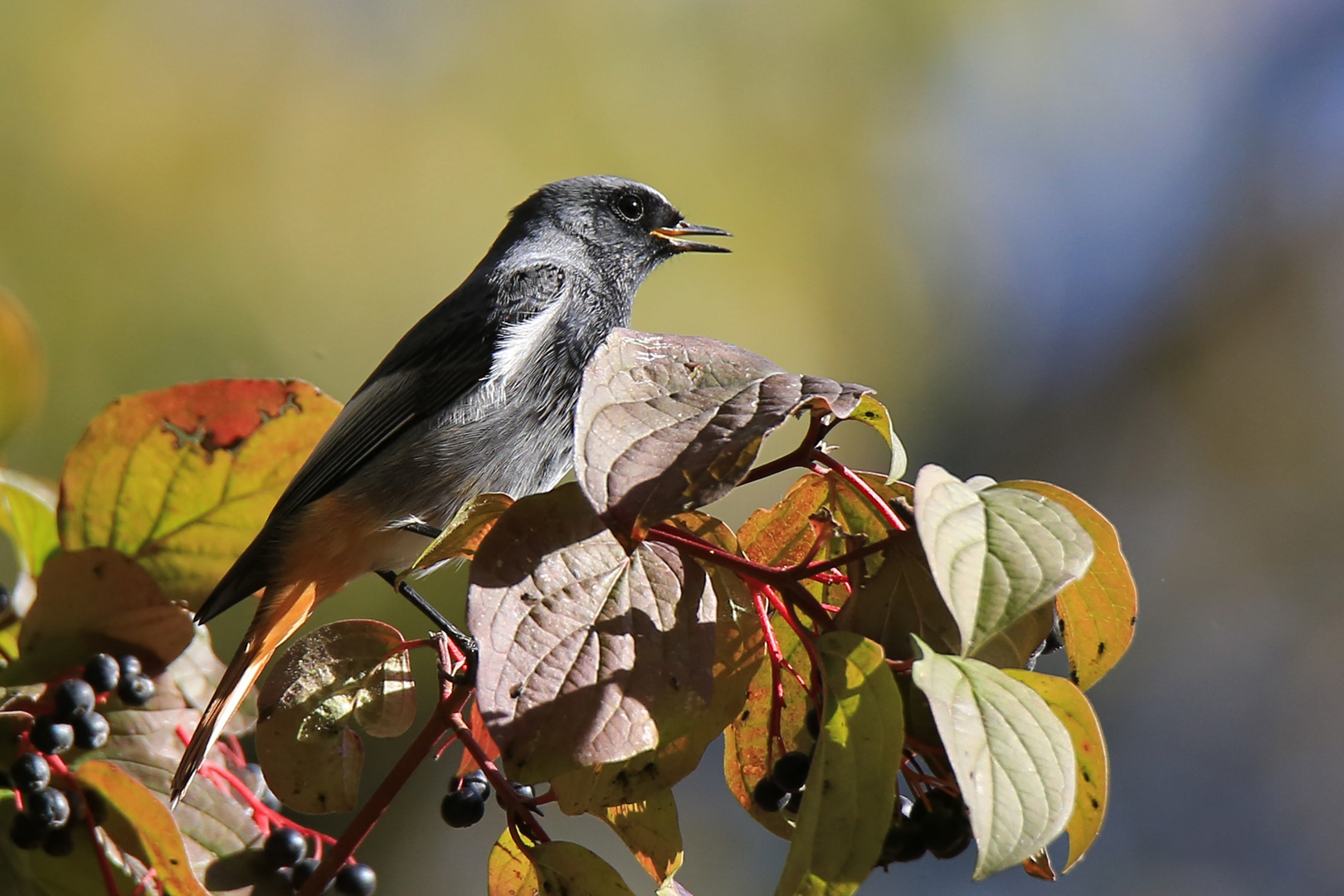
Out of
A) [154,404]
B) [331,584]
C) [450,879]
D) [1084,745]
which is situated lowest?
[450,879]

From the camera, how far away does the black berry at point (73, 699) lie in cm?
157

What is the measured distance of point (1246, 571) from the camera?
26.7 ft

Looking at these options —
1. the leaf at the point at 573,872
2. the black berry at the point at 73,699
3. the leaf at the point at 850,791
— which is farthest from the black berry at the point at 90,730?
the leaf at the point at 850,791

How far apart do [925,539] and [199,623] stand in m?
1.59

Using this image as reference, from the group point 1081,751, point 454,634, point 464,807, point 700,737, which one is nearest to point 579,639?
point 700,737

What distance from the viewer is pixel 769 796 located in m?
1.35

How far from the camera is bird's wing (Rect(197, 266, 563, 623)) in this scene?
2637 millimetres

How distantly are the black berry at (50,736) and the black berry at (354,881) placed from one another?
1.66 feet

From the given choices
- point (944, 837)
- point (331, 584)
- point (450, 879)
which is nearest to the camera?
point (944, 837)

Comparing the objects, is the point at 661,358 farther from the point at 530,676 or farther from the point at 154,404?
the point at 154,404

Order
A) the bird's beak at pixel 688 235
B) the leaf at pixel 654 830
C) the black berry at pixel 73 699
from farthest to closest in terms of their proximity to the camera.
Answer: the bird's beak at pixel 688 235 < the black berry at pixel 73 699 < the leaf at pixel 654 830

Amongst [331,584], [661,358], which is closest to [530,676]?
[661,358]

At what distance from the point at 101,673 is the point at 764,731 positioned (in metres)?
1.01

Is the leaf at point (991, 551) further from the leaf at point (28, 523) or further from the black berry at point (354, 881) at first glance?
the leaf at point (28, 523)
